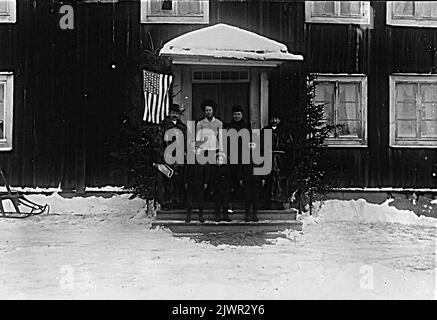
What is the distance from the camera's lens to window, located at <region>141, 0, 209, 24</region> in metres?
13.1

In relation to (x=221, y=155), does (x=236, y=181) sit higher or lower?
lower

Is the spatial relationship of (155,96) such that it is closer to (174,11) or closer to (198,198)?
(198,198)

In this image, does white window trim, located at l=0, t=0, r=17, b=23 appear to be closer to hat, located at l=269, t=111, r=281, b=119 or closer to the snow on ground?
the snow on ground

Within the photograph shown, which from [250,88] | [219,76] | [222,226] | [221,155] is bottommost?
[222,226]

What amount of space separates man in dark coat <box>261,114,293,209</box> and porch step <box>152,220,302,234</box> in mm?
664

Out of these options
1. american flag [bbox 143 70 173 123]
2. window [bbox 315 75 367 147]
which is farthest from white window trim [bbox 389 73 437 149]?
american flag [bbox 143 70 173 123]

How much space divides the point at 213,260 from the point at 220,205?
6.31 feet

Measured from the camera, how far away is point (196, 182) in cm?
1077

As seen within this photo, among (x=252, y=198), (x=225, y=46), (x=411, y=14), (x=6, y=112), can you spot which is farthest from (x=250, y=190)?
(x=411, y=14)

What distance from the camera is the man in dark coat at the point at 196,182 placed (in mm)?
10719

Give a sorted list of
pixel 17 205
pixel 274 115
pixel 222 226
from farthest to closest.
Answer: pixel 274 115 → pixel 17 205 → pixel 222 226

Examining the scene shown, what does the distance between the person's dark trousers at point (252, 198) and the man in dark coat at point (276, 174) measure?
0.55m

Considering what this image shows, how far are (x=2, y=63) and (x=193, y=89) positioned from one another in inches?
148
